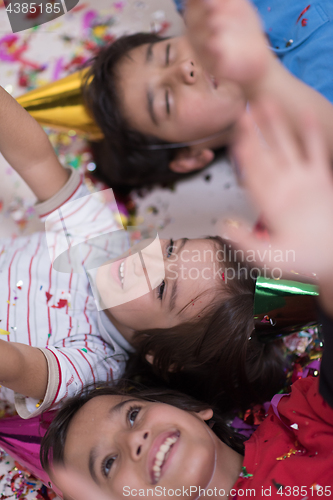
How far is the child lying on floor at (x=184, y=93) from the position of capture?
794 mm

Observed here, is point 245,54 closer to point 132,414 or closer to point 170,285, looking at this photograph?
point 170,285

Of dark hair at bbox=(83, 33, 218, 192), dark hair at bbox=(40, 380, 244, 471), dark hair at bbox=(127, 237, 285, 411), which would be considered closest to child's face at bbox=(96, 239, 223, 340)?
dark hair at bbox=(127, 237, 285, 411)

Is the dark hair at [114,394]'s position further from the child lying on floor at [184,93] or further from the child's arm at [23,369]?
the child lying on floor at [184,93]

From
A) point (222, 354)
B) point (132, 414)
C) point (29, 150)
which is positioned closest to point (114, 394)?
point (132, 414)

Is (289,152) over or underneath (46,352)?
over

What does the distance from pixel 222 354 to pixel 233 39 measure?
1.85 ft

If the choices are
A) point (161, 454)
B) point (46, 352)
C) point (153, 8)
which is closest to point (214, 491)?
point (161, 454)

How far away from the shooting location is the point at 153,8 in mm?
1217

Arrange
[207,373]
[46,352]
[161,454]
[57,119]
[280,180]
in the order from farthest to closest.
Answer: [57,119] → [207,373] → [46,352] → [161,454] → [280,180]

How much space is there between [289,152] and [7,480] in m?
0.84

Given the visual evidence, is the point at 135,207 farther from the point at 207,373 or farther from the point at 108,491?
the point at 108,491

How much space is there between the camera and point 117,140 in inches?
41.6

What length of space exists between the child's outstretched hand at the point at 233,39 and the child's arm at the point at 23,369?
22.3 inches

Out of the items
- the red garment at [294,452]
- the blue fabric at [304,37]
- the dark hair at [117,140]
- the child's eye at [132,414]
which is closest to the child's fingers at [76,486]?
the child's eye at [132,414]
